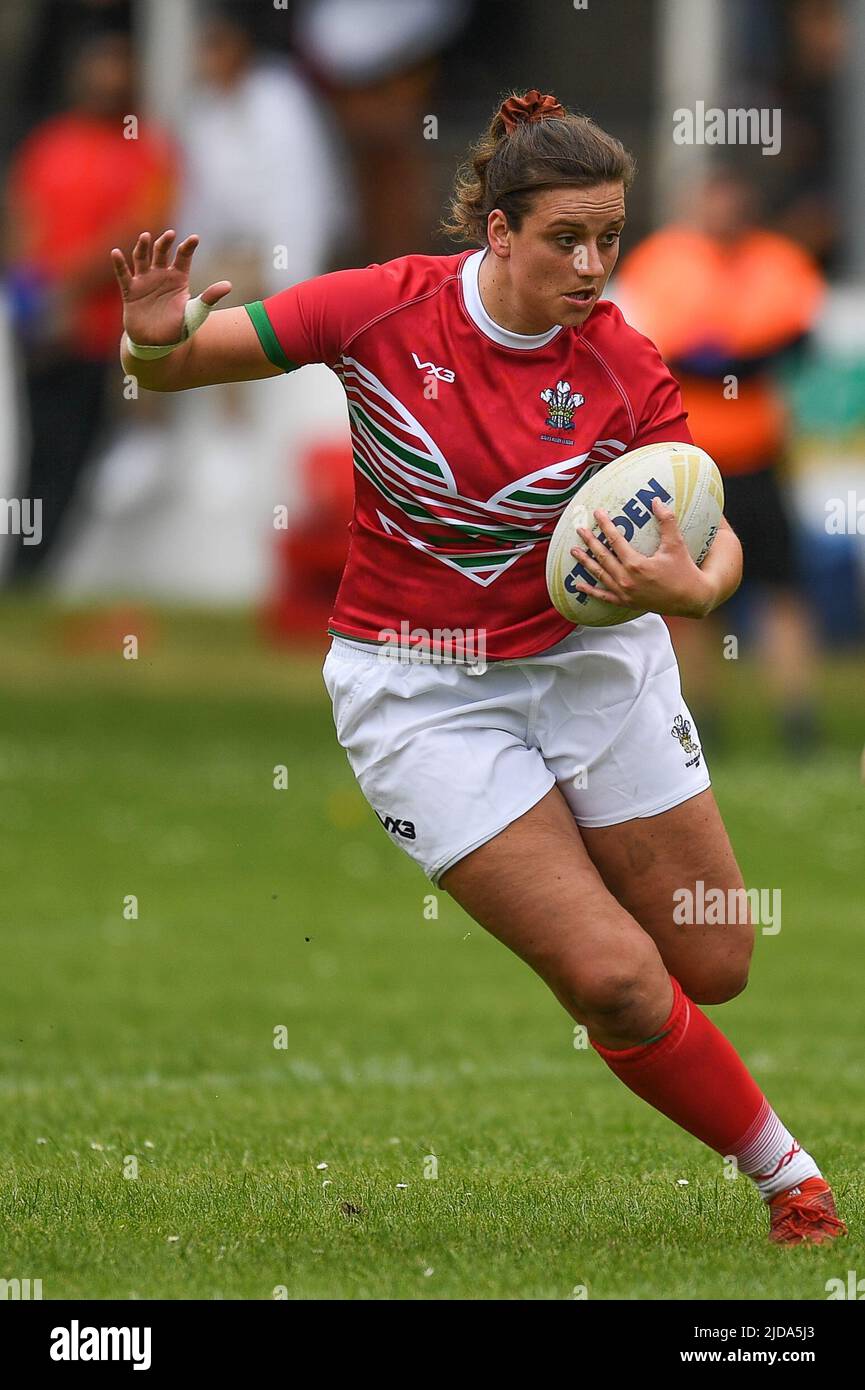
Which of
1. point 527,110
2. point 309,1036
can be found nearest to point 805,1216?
point 527,110

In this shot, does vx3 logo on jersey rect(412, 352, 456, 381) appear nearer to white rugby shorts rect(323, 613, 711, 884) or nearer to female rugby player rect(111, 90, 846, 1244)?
female rugby player rect(111, 90, 846, 1244)

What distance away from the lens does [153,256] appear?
5.02 metres

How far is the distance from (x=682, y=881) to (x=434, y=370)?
1.26m

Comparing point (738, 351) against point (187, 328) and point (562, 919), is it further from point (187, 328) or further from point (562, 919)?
point (562, 919)

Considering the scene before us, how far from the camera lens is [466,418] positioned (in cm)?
510

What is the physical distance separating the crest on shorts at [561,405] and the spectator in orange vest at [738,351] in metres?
8.24

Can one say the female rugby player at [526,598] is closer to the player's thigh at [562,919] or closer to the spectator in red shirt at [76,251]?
the player's thigh at [562,919]

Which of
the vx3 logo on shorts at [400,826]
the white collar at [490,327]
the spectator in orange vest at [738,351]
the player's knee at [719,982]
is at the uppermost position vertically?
the spectator in orange vest at [738,351]

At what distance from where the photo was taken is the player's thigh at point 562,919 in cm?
498

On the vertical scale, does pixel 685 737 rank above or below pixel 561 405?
below

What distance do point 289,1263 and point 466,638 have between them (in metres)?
1.40

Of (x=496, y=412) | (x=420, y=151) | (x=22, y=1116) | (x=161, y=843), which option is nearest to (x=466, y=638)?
(x=496, y=412)


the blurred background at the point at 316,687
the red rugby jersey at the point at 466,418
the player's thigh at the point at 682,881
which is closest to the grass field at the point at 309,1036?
the blurred background at the point at 316,687

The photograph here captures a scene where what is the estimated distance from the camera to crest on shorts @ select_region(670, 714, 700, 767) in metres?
5.39
